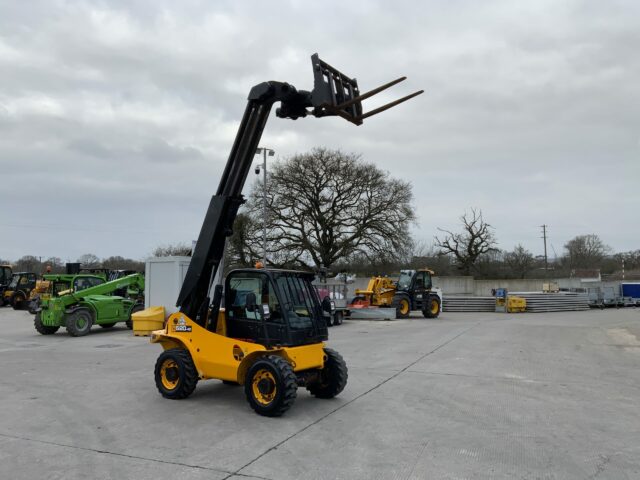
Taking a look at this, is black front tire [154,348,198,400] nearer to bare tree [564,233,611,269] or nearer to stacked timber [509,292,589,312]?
stacked timber [509,292,589,312]

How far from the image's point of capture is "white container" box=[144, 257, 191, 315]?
1944 cm

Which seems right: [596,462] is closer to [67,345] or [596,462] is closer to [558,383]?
[558,383]

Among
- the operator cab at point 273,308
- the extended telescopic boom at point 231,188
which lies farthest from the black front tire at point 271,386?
the extended telescopic boom at point 231,188

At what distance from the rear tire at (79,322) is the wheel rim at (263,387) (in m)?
13.0

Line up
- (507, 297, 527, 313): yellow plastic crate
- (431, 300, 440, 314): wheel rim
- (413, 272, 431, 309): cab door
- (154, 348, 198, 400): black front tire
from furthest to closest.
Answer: (507, 297, 527, 313): yellow plastic crate
(431, 300, 440, 314): wheel rim
(413, 272, 431, 309): cab door
(154, 348, 198, 400): black front tire

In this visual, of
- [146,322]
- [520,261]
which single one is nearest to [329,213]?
[146,322]

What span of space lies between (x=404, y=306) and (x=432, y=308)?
1786 mm

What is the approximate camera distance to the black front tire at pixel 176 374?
777 cm

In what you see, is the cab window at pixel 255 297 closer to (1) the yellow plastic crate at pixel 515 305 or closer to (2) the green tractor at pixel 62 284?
(2) the green tractor at pixel 62 284

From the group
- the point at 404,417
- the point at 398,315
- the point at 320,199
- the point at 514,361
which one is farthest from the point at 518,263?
the point at 404,417

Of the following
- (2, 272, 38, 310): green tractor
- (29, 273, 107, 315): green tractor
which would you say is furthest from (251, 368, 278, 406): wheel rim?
(2, 272, 38, 310): green tractor

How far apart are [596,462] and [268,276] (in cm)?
455

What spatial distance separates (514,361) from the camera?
1234 cm

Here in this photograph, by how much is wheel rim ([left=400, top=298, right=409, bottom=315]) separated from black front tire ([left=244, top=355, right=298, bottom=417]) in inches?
833
